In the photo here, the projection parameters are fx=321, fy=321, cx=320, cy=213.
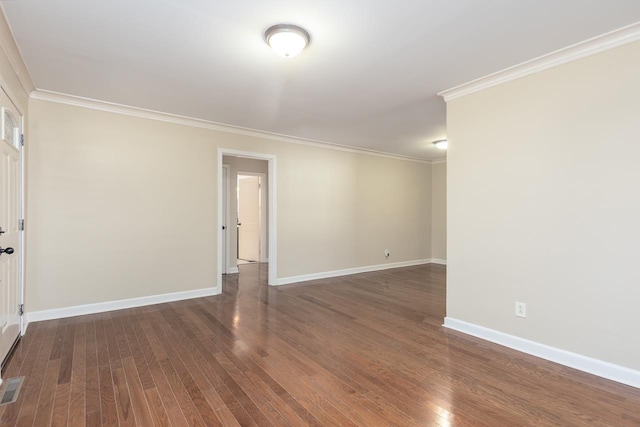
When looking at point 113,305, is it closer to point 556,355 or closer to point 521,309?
point 521,309

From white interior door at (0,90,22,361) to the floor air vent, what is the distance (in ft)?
0.82

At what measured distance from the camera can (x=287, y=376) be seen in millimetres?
2408

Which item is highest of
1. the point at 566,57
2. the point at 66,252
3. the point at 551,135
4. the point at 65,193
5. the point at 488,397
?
the point at 566,57

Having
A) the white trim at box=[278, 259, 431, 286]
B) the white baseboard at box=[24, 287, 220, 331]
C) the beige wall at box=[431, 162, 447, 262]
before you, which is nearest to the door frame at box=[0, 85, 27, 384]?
the white baseboard at box=[24, 287, 220, 331]

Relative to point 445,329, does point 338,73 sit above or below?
above

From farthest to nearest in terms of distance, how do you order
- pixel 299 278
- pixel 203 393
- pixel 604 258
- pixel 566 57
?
pixel 299 278, pixel 566 57, pixel 604 258, pixel 203 393

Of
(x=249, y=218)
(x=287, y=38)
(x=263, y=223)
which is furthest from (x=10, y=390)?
(x=249, y=218)

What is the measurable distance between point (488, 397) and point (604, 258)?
138cm

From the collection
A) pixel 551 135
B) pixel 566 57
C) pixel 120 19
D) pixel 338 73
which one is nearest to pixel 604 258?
pixel 551 135

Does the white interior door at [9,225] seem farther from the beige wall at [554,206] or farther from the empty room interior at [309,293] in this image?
the beige wall at [554,206]

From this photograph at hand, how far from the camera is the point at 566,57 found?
2582 millimetres

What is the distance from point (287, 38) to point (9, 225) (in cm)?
277

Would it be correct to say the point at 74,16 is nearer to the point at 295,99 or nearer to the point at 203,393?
the point at 295,99

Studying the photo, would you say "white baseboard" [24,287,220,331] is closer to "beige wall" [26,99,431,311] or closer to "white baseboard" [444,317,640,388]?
"beige wall" [26,99,431,311]
